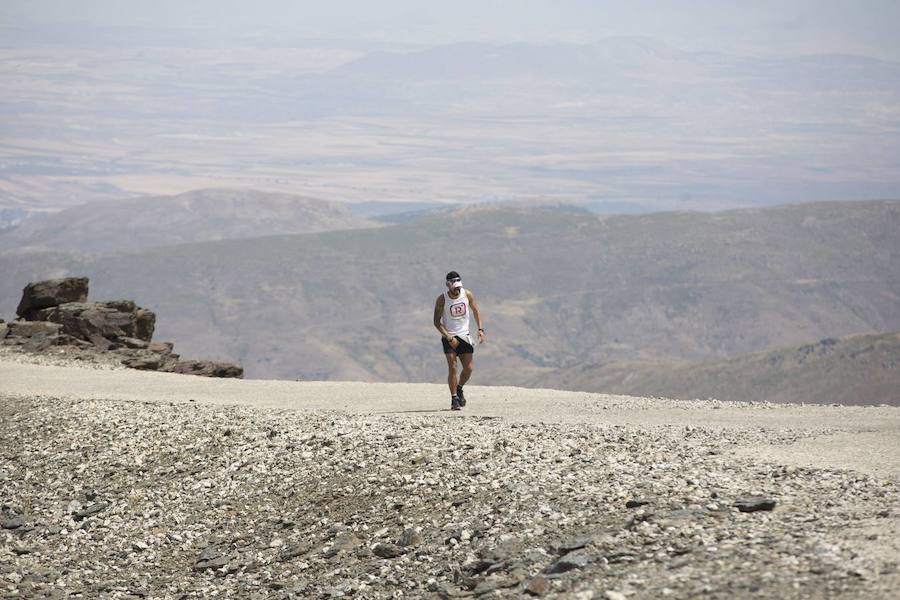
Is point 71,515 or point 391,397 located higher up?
point 391,397

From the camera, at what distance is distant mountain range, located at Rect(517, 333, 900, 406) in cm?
15250

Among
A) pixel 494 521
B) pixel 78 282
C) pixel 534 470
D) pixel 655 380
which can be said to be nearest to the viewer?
pixel 494 521

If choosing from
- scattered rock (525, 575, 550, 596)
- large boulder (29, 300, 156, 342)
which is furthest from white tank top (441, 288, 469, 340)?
large boulder (29, 300, 156, 342)

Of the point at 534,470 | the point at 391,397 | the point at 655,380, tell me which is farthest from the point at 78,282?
the point at 655,380

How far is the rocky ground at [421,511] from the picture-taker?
11125 millimetres

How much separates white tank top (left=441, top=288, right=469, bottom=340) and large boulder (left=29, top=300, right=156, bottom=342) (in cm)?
1507

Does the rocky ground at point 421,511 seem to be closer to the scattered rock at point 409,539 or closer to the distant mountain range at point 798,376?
the scattered rock at point 409,539

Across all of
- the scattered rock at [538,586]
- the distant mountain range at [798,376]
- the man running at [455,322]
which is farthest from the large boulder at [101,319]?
the distant mountain range at [798,376]

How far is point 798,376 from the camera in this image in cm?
16338

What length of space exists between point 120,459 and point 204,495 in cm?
256

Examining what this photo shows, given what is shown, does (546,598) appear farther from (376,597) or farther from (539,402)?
(539,402)

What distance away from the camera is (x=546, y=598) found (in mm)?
11078

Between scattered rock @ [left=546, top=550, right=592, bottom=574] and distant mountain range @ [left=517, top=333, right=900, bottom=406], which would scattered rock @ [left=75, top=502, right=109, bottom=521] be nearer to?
scattered rock @ [left=546, top=550, right=592, bottom=574]

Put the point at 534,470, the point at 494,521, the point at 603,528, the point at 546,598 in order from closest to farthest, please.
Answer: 1. the point at 546,598
2. the point at 603,528
3. the point at 494,521
4. the point at 534,470
